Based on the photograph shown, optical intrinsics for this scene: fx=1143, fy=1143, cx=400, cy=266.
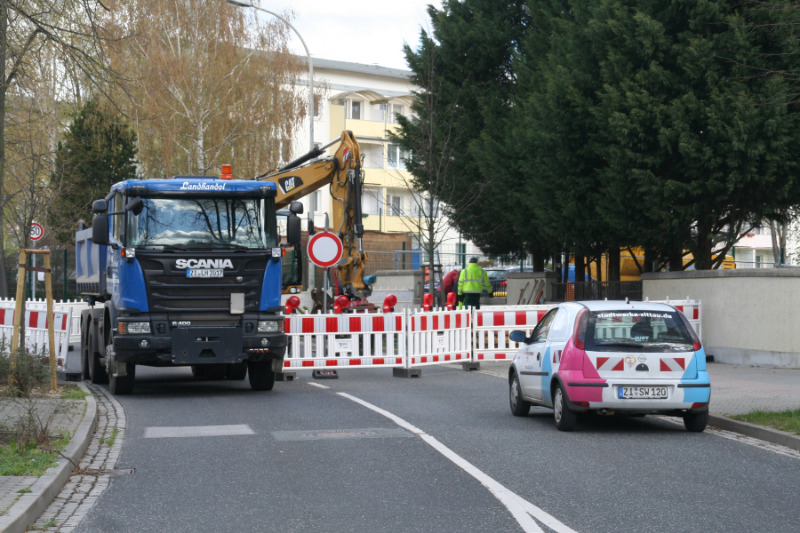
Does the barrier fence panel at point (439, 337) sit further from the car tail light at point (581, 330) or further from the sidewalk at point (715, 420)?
the car tail light at point (581, 330)

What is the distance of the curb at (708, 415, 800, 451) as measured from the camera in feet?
36.7

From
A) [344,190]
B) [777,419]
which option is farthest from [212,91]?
[777,419]

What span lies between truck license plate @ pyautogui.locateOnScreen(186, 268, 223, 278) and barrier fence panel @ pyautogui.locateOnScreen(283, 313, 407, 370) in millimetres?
3798

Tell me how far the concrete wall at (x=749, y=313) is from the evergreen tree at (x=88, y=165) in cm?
2140

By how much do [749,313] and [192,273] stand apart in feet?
37.3

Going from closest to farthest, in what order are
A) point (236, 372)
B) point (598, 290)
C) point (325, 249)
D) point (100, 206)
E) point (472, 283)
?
1. point (100, 206)
2. point (236, 372)
3. point (325, 249)
4. point (472, 283)
5. point (598, 290)

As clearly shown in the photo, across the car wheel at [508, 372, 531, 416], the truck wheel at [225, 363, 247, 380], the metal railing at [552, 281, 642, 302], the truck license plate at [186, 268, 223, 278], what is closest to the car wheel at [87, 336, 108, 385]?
the truck wheel at [225, 363, 247, 380]

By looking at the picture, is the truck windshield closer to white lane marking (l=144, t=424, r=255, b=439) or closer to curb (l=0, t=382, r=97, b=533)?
white lane marking (l=144, t=424, r=255, b=439)

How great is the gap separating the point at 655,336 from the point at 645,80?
12394 millimetres

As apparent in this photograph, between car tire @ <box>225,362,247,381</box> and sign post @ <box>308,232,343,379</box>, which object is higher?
sign post @ <box>308,232,343,379</box>

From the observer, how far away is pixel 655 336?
40.5 ft

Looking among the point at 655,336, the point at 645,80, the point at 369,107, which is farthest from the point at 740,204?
the point at 369,107

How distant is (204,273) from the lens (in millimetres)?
16156

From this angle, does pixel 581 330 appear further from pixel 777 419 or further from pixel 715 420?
pixel 777 419
